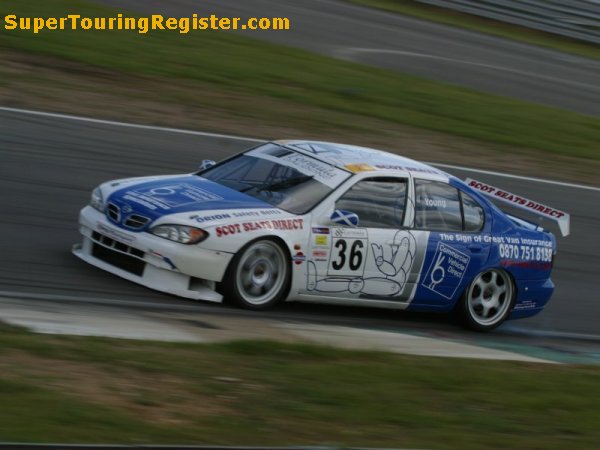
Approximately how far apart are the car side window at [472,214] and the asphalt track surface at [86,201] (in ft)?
3.14

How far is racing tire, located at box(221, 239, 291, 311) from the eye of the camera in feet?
27.9

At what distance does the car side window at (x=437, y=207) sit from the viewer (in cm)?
959

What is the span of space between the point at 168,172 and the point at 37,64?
13.4 feet

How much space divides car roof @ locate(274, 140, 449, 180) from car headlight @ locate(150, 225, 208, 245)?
5.28ft

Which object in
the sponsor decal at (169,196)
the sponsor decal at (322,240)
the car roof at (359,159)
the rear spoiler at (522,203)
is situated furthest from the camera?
the rear spoiler at (522,203)

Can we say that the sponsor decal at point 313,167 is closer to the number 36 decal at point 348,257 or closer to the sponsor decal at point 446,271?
the number 36 decal at point 348,257

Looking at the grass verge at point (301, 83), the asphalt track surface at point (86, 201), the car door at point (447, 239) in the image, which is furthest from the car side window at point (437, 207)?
the grass verge at point (301, 83)

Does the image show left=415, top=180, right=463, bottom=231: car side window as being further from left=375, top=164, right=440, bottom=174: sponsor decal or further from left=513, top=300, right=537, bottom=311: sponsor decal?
left=513, top=300, right=537, bottom=311: sponsor decal

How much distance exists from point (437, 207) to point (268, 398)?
154 inches

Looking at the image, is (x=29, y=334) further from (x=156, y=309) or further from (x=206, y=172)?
(x=206, y=172)

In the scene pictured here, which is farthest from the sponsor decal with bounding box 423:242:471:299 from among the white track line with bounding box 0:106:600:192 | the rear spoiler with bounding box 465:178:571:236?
the white track line with bounding box 0:106:600:192

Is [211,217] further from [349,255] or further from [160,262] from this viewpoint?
[349,255]

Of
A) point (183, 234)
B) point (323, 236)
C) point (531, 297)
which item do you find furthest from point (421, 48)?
point (183, 234)

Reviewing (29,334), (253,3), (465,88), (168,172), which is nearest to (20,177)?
(168,172)
